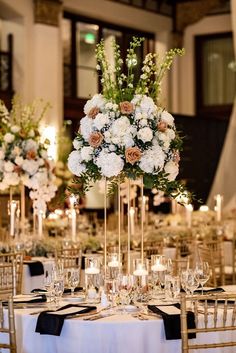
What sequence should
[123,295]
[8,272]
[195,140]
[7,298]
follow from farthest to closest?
[195,140] < [8,272] < [123,295] < [7,298]

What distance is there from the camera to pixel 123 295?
551 cm

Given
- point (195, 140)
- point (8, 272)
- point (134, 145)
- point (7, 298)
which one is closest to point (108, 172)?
point (134, 145)

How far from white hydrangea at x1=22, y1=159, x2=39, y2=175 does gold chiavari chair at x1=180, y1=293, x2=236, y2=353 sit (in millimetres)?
4198

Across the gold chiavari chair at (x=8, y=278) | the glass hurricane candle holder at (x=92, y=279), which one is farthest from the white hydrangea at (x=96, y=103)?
the gold chiavari chair at (x=8, y=278)

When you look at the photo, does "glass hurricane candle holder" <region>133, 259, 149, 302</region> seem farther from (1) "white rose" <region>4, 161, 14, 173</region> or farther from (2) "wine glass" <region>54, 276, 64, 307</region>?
(1) "white rose" <region>4, 161, 14, 173</region>

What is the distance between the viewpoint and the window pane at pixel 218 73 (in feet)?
61.0

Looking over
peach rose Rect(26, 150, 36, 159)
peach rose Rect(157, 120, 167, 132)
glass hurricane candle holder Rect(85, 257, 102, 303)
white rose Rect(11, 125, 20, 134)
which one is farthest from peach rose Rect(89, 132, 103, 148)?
white rose Rect(11, 125, 20, 134)

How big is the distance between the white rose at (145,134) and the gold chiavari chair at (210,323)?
1.05 m

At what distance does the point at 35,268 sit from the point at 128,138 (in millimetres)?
3304

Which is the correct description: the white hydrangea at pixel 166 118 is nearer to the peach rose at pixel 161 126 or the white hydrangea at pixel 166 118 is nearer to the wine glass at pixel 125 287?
the peach rose at pixel 161 126

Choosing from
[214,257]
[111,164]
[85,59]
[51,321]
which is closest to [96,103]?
[111,164]

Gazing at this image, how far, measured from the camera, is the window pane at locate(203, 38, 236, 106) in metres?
18.6

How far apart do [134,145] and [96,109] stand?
0.34 metres

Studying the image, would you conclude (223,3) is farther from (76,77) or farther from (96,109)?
(96,109)
